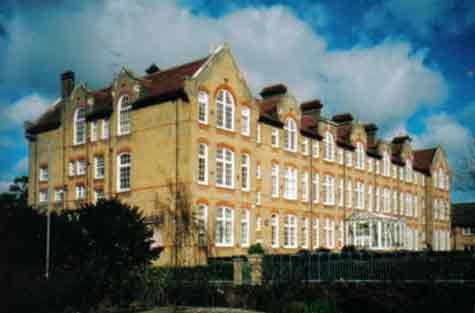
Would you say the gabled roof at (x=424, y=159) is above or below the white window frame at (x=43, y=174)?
above

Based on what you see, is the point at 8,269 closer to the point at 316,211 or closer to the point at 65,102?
the point at 65,102

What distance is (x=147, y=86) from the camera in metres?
40.1

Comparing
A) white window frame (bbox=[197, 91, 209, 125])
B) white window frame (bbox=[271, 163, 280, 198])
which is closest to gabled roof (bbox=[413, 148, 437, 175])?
white window frame (bbox=[271, 163, 280, 198])

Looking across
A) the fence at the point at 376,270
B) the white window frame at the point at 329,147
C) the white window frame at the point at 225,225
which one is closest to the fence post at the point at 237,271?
the fence at the point at 376,270

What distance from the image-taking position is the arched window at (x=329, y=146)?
52934 mm

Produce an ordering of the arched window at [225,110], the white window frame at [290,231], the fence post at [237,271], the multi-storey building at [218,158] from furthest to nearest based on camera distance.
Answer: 1. the white window frame at [290,231]
2. the arched window at [225,110]
3. the multi-storey building at [218,158]
4. the fence post at [237,271]

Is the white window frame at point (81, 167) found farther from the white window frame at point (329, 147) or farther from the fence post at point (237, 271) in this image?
the white window frame at point (329, 147)

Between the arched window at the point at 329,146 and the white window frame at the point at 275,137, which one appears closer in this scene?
the white window frame at the point at 275,137

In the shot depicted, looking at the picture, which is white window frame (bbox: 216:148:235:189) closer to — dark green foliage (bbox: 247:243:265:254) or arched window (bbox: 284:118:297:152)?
dark green foliage (bbox: 247:243:265:254)

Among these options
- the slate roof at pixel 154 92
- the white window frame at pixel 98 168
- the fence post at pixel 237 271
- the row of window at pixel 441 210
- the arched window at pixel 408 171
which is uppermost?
the slate roof at pixel 154 92

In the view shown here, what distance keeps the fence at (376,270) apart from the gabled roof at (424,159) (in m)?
45.8

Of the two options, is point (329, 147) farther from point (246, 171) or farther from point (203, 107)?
point (203, 107)

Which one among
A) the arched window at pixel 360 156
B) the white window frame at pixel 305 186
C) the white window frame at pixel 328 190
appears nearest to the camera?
the white window frame at pixel 305 186

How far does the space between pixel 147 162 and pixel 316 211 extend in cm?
1745
